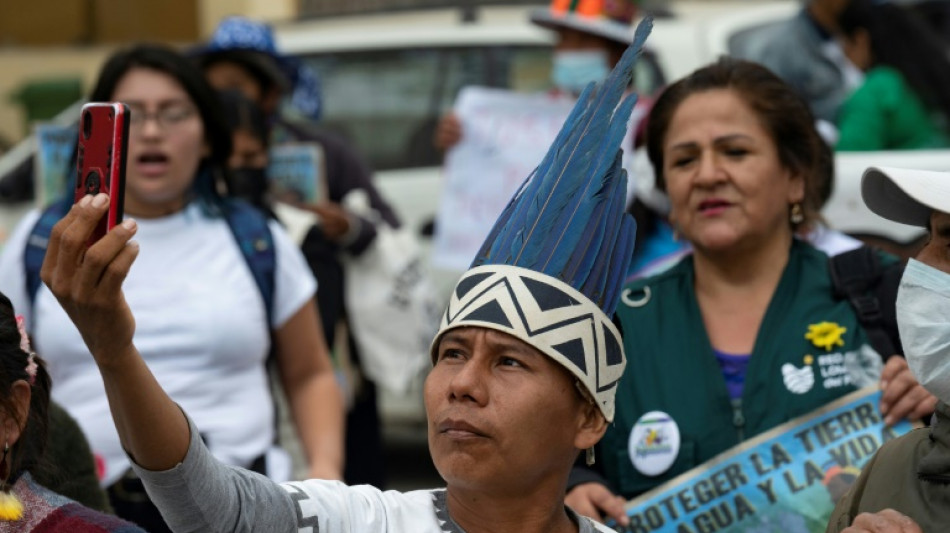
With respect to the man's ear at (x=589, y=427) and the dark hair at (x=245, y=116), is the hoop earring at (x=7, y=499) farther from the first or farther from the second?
the dark hair at (x=245, y=116)

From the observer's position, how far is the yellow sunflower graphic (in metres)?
4.14

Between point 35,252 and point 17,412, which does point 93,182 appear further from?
point 35,252

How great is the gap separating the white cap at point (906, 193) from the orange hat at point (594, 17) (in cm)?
372

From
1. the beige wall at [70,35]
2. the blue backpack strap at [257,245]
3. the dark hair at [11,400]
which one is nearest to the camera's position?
the dark hair at [11,400]

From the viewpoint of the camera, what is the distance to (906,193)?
3309 millimetres

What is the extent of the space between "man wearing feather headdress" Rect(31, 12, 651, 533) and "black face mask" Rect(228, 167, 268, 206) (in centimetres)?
279

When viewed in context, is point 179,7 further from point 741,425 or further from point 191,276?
point 741,425

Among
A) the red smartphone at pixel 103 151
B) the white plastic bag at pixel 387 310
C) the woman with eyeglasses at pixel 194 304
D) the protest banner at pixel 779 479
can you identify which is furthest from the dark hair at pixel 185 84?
the red smartphone at pixel 103 151

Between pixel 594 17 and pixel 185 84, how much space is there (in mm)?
2529

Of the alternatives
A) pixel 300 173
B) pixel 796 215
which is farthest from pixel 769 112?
pixel 300 173

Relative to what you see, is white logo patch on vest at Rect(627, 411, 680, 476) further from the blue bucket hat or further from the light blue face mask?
the blue bucket hat

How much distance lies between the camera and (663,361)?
4195 mm

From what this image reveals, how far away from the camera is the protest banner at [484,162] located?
752 cm

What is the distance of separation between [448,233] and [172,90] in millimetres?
2770
